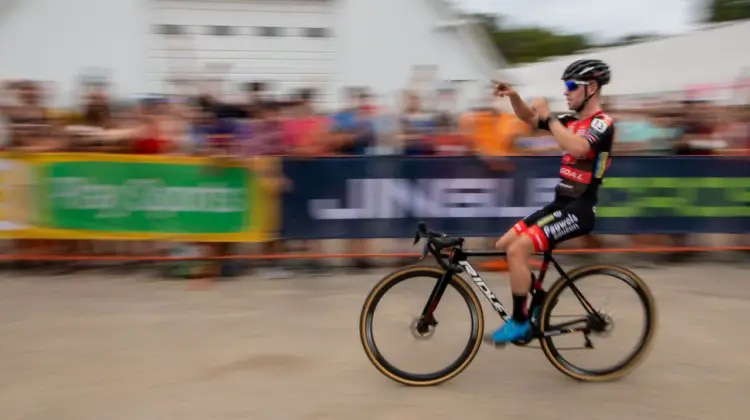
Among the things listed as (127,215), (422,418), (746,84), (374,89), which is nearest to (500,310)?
(422,418)

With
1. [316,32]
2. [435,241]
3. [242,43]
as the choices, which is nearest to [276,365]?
[435,241]

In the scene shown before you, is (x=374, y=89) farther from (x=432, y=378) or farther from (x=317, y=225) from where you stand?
(x=432, y=378)

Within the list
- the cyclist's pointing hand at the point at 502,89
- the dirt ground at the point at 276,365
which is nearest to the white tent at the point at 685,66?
the dirt ground at the point at 276,365

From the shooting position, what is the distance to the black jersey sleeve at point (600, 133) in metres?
3.86

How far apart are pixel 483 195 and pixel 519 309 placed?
2.94m

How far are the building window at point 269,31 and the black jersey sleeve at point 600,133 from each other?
9.97 m

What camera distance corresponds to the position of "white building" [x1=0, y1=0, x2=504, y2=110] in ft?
40.8

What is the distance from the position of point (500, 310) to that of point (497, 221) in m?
2.84

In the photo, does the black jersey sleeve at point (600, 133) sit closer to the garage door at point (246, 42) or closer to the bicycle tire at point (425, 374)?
the bicycle tire at point (425, 374)

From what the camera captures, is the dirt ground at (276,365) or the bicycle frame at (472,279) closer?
the dirt ground at (276,365)

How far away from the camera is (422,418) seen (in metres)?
3.74

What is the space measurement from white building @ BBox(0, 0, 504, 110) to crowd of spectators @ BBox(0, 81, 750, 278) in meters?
4.75

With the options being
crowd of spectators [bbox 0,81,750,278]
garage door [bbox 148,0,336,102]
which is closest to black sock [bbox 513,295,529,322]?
crowd of spectators [bbox 0,81,750,278]

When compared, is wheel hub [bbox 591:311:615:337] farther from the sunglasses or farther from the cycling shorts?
the sunglasses
